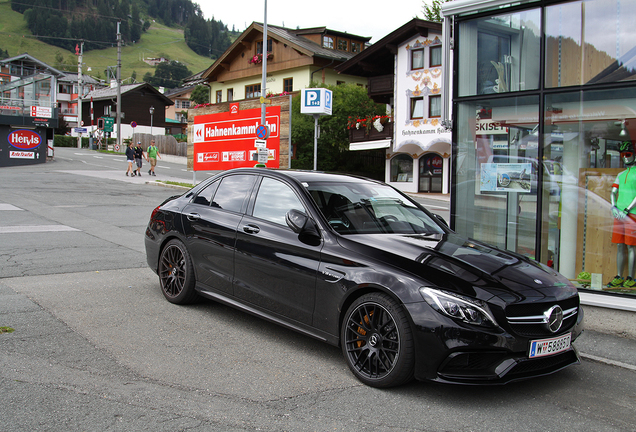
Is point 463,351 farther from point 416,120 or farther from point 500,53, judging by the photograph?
point 416,120

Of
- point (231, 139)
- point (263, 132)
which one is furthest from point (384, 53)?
point (263, 132)

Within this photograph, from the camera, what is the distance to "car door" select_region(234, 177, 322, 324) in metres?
4.54

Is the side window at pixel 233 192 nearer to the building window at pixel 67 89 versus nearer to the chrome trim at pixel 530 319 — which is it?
the chrome trim at pixel 530 319

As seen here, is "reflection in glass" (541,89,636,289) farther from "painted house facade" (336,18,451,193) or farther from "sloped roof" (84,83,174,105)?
"sloped roof" (84,83,174,105)

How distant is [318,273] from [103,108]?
290 feet

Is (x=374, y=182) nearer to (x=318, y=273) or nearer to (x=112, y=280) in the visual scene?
(x=318, y=273)

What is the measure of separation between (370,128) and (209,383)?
32.9m

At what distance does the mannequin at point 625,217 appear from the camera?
6.71 meters

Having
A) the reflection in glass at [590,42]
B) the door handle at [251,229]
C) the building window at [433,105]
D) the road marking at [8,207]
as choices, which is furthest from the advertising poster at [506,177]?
the building window at [433,105]

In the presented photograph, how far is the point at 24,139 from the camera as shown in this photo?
36531 millimetres

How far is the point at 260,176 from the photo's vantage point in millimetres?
5535

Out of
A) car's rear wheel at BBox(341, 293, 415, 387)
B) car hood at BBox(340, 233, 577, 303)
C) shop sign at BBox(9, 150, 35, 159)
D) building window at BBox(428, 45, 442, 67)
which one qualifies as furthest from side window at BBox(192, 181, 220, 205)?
shop sign at BBox(9, 150, 35, 159)

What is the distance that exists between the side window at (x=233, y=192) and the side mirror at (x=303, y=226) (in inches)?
38.5

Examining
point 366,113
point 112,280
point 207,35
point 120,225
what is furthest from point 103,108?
point 207,35
